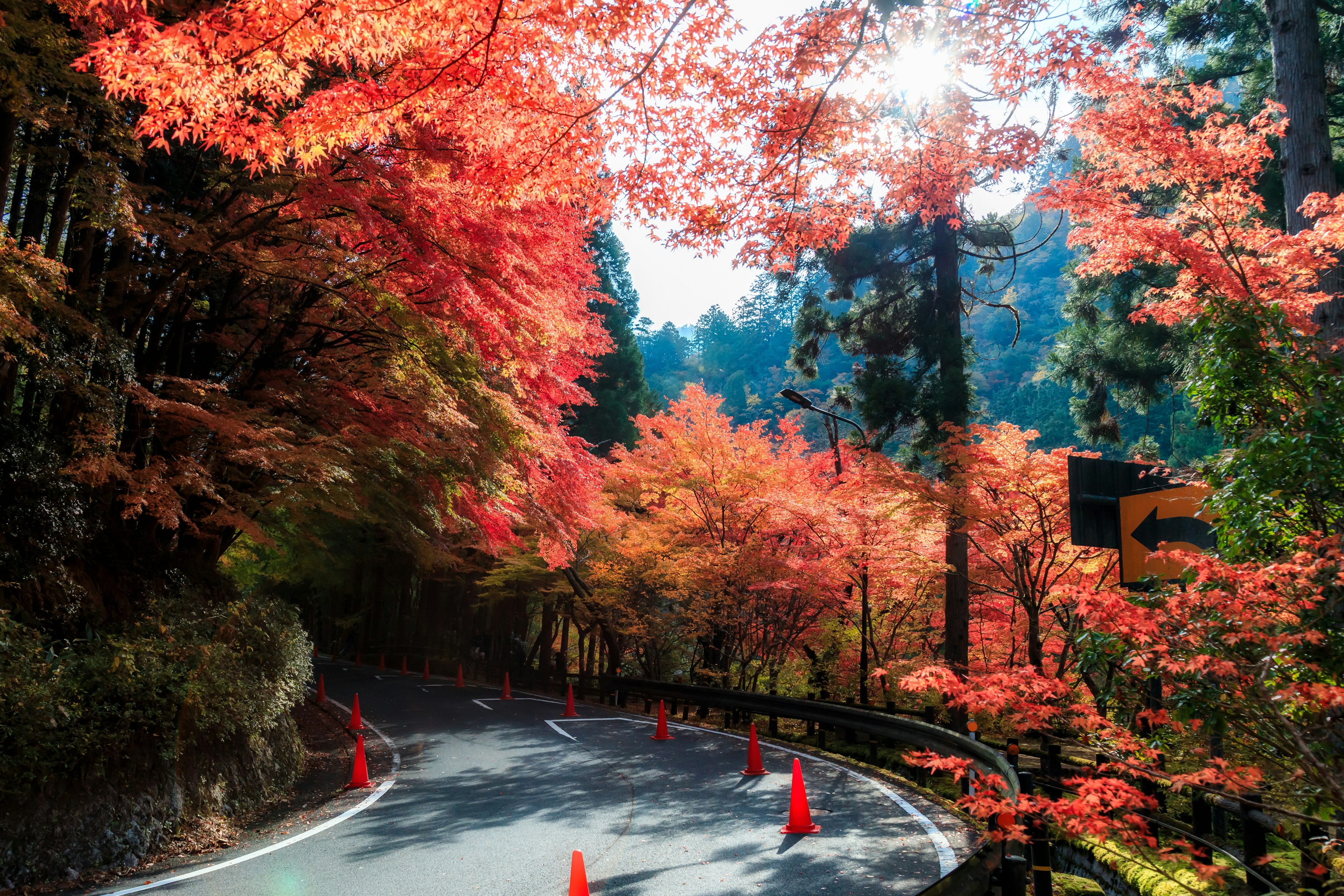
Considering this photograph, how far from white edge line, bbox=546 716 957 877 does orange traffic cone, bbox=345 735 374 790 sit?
411cm

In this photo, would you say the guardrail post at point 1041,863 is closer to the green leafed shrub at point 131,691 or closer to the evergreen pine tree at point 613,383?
the green leafed shrub at point 131,691

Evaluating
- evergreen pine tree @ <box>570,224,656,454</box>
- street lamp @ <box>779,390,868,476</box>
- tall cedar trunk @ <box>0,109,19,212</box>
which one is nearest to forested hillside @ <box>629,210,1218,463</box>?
evergreen pine tree @ <box>570,224,656,454</box>

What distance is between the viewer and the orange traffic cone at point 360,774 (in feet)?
30.7

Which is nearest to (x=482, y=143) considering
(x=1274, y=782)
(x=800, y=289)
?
(x=1274, y=782)

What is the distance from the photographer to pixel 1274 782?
4004 mm

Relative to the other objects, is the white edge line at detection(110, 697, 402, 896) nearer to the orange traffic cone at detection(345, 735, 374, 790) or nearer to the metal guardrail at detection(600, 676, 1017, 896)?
the orange traffic cone at detection(345, 735, 374, 790)

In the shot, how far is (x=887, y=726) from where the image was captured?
1081 cm

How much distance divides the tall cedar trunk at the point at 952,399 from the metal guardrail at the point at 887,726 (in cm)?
277

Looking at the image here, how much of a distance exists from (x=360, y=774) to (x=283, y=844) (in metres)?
2.57

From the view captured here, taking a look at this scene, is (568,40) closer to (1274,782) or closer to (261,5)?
(261,5)

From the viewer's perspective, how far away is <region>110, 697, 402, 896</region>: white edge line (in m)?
5.82

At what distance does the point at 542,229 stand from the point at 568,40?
6377 mm

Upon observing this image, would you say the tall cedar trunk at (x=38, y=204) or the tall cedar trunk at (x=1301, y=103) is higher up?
the tall cedar trunk at (x=1301, y=103)

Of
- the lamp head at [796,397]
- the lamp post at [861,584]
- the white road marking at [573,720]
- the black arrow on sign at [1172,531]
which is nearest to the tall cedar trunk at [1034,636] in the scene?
the lamp post at [861,584]
